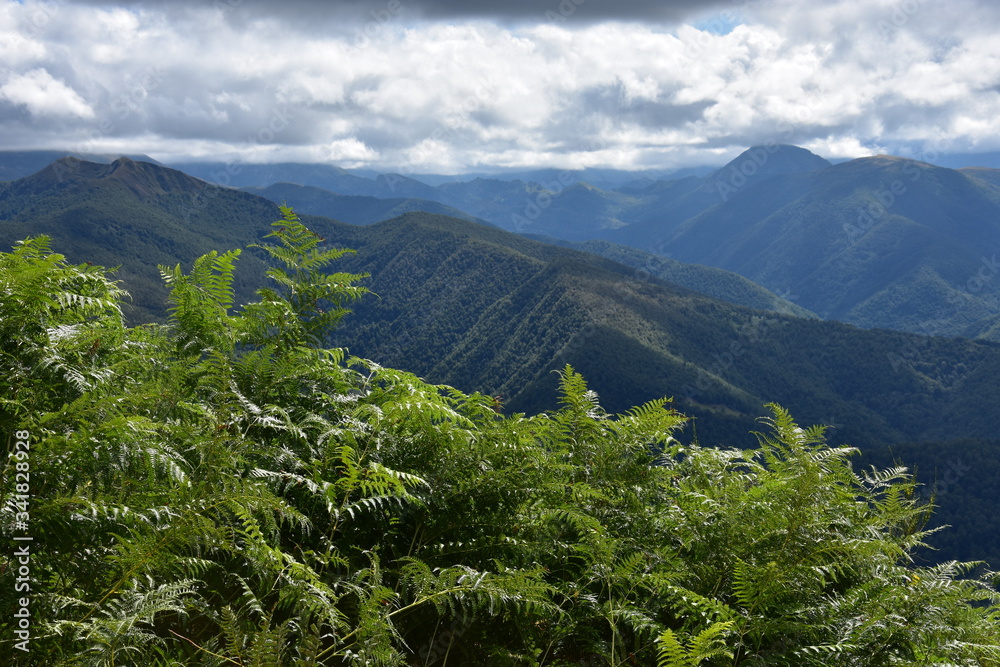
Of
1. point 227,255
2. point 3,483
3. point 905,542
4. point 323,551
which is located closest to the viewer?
point 3,483

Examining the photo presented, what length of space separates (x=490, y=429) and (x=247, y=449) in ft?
4.54

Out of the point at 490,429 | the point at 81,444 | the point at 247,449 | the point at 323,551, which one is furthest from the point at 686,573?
the point at 81,444

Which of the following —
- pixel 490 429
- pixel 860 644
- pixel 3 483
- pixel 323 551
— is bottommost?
pixel 860 644

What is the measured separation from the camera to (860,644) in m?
2.61

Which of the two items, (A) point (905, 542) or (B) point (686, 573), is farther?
(A) point (905, 542)

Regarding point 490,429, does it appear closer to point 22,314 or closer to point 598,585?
point 598,585

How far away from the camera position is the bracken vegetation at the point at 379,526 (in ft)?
7.18

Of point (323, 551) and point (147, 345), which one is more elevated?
point (147, 345)

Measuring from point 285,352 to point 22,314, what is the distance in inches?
56.6

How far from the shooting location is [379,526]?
10.1ft

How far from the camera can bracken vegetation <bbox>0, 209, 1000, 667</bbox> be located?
7.18 ft

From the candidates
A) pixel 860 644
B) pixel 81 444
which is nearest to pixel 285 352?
pixel 81 444

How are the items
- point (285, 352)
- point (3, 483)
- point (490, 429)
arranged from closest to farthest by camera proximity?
point (3, 483), point (490, 429), point (285, 352)

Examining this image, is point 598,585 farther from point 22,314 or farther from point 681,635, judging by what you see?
point 22,314
